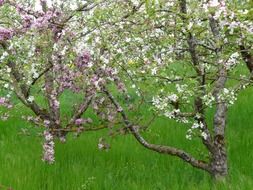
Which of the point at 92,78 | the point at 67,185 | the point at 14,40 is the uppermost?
the point at 14,40

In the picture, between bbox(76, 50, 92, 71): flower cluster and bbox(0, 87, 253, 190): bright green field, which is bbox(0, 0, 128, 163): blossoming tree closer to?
bbox(76, 50, 92, 71): flower cluster

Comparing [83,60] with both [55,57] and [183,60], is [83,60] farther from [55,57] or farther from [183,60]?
[183,60]

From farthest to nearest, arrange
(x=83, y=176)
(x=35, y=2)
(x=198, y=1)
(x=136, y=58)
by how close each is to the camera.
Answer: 1. (x=35, y=2)
2. (x=83, y=176)
3. (x=136, y=58)
4. (x=198, y=1)

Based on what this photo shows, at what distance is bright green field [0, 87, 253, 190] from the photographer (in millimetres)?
6008

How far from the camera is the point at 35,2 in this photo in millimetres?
8570

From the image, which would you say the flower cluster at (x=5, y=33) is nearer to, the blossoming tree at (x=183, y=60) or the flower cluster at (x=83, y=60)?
the flower cluster at (x=83, y=60)

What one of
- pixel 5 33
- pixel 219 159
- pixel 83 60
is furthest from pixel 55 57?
pixel 219 159

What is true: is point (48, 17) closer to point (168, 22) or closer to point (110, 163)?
point (168, 22)

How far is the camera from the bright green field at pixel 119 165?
6.01 meters

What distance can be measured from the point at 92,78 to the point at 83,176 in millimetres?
1484

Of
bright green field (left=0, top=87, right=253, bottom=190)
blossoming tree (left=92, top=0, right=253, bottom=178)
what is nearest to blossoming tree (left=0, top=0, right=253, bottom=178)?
blossoming tree (left=92, top=0, right=253, bottom=178)

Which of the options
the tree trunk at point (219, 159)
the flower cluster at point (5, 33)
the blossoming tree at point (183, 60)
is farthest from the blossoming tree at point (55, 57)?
the tree trunk at point (219, 159)

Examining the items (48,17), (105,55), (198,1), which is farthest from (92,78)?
(198,1)

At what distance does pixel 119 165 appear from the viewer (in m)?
7.01
